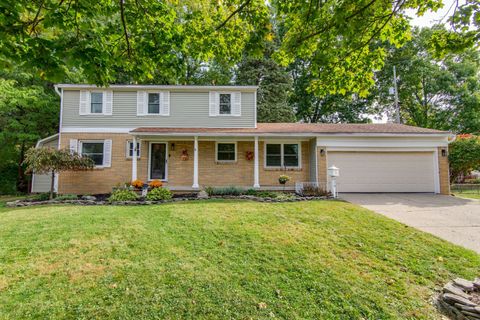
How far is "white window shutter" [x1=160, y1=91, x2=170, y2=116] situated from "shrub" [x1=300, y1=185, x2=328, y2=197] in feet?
25.1

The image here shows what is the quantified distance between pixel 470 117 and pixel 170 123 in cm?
2465

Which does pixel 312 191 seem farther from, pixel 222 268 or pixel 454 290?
pixel 222 268

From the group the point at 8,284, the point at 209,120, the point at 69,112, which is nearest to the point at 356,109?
the point at 209,120

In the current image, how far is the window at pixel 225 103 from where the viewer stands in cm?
1239

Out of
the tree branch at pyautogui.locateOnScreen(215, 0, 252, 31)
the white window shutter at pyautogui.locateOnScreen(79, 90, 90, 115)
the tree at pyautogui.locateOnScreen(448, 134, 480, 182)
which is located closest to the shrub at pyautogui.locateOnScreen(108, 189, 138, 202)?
the white window shutter at pyautogui.locateOnScreen(79, 90, 90, 115)

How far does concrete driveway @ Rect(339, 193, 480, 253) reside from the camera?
5.05m

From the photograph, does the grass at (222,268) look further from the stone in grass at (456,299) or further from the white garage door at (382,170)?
the white garage door at (382,170)

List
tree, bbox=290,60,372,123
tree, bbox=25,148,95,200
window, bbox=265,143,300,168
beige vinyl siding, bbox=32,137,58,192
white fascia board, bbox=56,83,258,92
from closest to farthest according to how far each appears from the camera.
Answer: tree, bbox=25,148,95,200, white fascia board, bbox=56,83,258,92, window, bbox=265,143,300,168, beige vinyl siding, bbox=32,137,58,192, tree, bbox=290,60,372,123

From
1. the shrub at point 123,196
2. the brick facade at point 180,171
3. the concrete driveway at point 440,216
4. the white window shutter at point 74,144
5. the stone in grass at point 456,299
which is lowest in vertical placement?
the stone in grass at point 456,299

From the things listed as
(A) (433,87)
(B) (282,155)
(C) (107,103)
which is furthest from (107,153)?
(A) (433,87)

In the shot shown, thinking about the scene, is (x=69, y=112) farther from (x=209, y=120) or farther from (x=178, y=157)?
(x=209, y=120)

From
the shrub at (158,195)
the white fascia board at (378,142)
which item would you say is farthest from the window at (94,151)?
the white fascia board at (378,142)

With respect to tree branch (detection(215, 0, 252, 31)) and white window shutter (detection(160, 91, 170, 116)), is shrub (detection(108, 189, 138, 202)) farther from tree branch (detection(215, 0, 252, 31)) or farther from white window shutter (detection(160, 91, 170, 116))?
tree branch (detection(215, 0, 252, 31))

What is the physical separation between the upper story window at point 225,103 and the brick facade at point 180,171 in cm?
168
